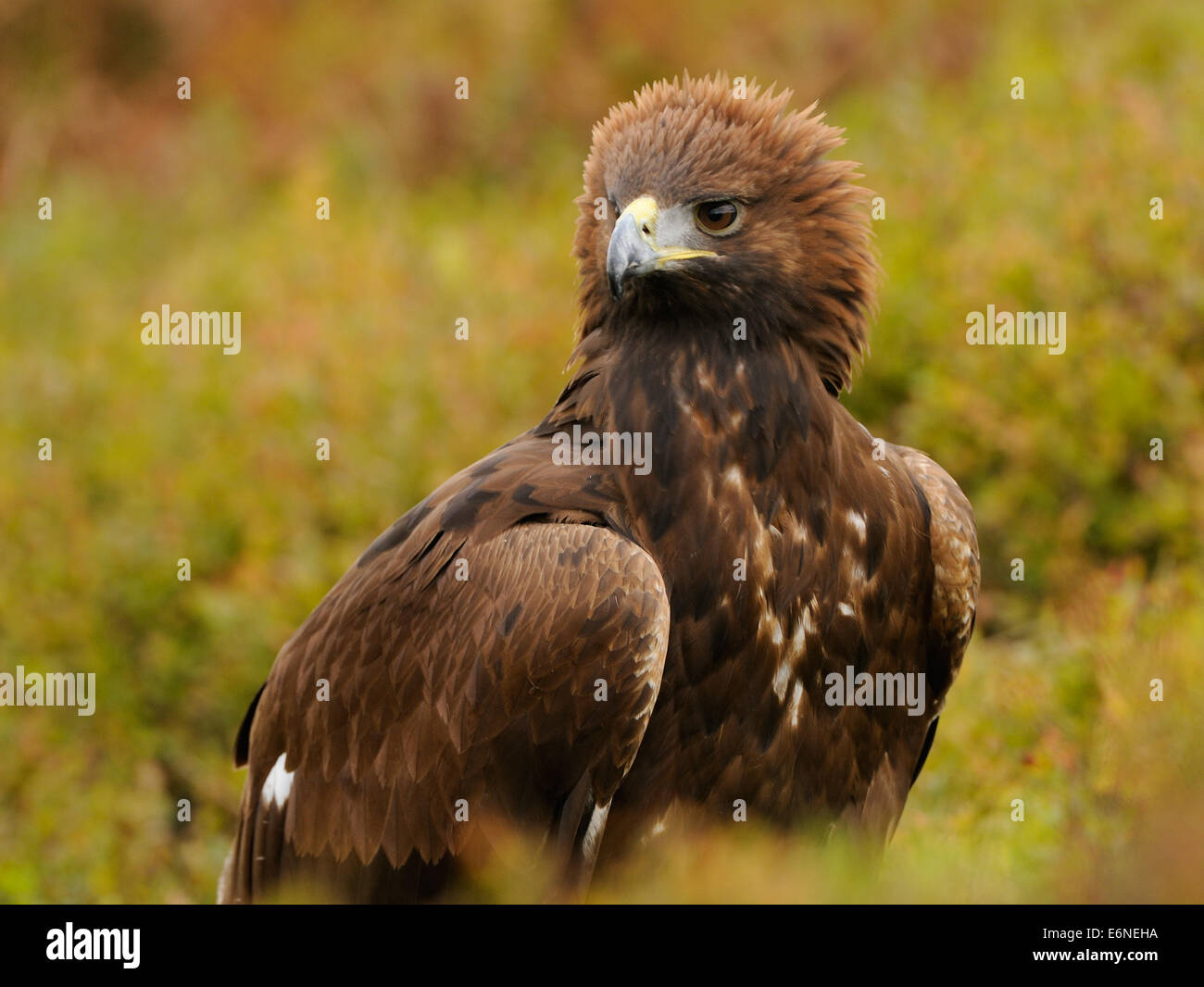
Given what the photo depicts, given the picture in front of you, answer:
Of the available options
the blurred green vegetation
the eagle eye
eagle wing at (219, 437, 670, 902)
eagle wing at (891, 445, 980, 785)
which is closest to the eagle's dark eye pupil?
the eagle eye

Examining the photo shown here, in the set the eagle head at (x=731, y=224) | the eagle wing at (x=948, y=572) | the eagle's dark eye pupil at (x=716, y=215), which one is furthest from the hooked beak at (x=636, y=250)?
the eagle wing at (x=948, y=572)

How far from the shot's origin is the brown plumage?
4.18m

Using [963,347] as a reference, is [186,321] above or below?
above

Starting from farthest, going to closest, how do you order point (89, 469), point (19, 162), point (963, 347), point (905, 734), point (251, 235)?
point (19, 162) → point (251, 235) → point (89, 469) → point (963, 347) → point (905, 734)

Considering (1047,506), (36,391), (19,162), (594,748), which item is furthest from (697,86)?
(19,162)

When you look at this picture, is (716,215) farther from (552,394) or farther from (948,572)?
(552,394)

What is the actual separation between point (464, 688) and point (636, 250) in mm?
1305

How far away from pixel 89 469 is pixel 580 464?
8065 millimetres

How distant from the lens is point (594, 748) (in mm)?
4098

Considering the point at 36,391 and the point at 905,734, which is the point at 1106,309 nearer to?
the point at 905,734

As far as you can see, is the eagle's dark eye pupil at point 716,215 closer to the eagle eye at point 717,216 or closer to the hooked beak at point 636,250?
the eagle eye at point 717,216

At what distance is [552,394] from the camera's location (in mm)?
10555

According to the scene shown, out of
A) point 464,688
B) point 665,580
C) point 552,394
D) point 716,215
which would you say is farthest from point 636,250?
point 552,394

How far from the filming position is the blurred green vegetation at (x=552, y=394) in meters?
5.74
